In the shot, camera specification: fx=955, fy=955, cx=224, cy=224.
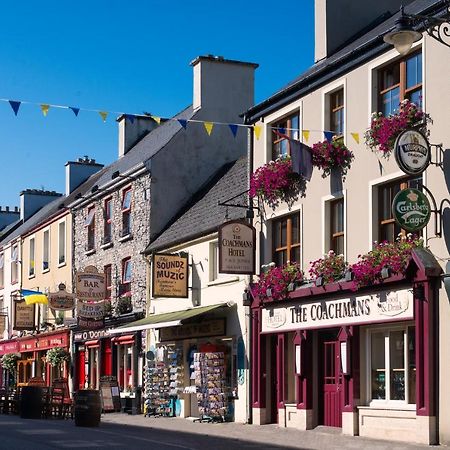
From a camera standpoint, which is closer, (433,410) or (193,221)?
(433,410)

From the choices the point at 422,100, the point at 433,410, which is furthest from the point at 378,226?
the point at 433,410

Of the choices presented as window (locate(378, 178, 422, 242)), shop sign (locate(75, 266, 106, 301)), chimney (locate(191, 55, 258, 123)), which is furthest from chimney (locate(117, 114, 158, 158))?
window (locate(378, 178, 422, 242))

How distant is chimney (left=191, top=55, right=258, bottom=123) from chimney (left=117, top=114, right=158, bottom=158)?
7.11m

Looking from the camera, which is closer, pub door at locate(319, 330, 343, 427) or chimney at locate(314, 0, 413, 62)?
pub door at locate(319, 330, 343, 427)

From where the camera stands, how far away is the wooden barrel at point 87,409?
24.8 meters

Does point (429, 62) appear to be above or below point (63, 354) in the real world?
above

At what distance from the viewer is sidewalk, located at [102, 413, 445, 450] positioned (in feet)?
61.1

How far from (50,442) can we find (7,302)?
34.2 meters

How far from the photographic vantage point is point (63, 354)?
1592 inches

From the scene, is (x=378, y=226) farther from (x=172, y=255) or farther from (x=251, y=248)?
(x=172, y=255)

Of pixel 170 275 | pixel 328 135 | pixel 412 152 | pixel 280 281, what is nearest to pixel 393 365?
pixel 280 281

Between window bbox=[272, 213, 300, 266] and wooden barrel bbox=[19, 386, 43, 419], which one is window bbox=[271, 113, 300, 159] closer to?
window bbox=[272, 213, 300, 266]

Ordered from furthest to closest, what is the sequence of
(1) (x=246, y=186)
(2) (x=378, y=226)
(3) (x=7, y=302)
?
(3) (x=7, y=302) < (1) (x=246, y=186) < (2) (x=378, y=226)

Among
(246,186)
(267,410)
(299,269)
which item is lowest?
(267,410)
